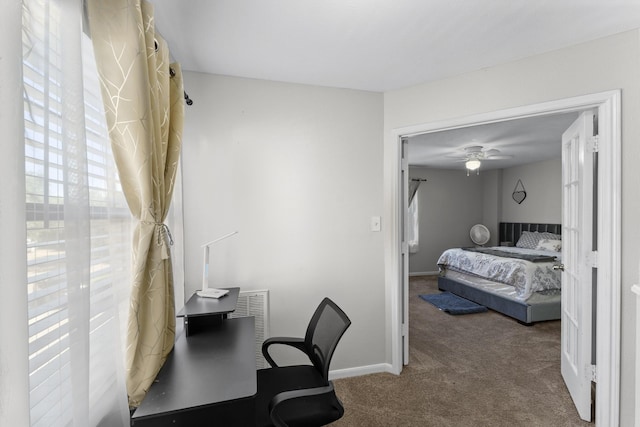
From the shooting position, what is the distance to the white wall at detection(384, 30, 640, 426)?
5.68 feet

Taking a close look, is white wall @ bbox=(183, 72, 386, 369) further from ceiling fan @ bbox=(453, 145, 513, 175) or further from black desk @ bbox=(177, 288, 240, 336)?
ceiling fan @ bbox=(453, 145, 513, 175)

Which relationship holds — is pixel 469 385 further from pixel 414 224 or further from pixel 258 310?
pixel 414 224

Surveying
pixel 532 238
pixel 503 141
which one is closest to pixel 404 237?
pixel 503 141

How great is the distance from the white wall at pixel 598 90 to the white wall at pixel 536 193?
439 centimetres

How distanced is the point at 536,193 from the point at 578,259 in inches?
179

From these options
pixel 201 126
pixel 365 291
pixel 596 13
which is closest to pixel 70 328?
pixel 201 126

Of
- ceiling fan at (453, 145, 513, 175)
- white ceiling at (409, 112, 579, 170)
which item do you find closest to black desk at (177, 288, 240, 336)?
white ceiling at (409, 112, 579, 170)

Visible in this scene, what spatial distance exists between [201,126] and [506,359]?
3480mm

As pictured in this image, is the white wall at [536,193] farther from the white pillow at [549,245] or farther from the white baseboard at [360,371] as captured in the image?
the white baseboard at [360,371]

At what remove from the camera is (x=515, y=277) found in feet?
12.6

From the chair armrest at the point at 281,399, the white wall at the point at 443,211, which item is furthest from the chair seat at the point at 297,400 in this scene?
the white wall at the point at 443,211

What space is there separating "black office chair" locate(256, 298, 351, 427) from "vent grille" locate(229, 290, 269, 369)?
0.54 m

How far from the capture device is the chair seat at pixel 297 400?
1.35 meters

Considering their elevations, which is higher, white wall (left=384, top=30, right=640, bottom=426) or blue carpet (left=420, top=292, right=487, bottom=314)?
white wall (left=384, top=30, right=640, bottom=426)
